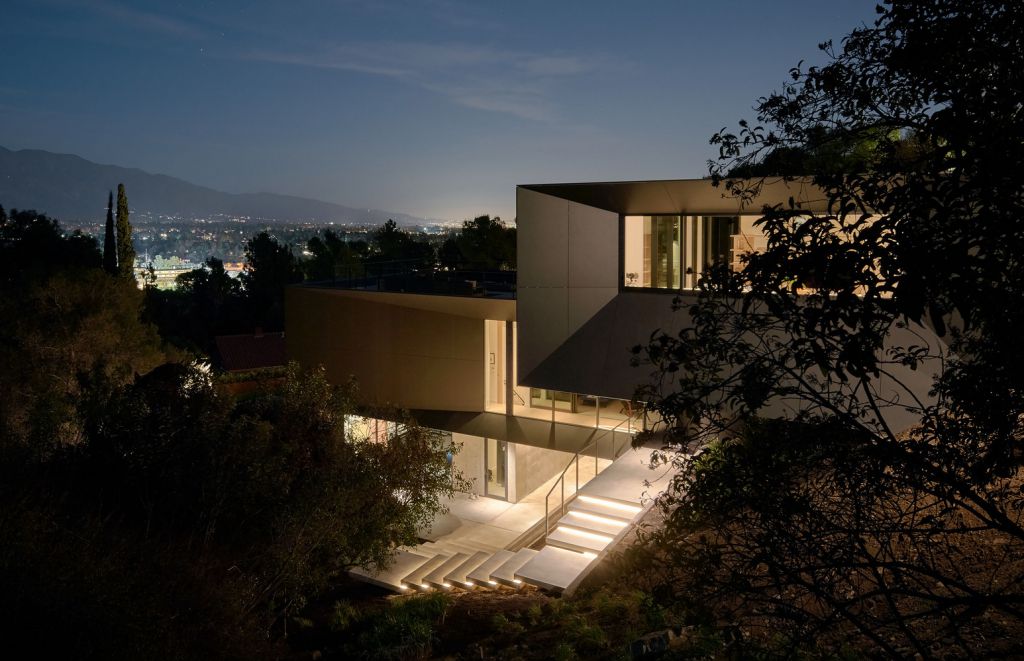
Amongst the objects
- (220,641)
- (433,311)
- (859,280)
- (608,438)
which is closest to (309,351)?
(433,311)

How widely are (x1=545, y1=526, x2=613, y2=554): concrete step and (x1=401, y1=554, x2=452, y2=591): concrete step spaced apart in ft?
8.46

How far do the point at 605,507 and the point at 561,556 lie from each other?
1437 mm

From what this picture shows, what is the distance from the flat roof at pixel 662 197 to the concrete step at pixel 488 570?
7.17 m

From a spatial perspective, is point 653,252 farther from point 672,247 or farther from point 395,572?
point 395,572

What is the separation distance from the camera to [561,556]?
12836mm

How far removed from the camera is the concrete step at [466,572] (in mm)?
13885

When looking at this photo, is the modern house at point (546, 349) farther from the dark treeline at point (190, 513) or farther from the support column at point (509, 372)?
the dark treeline at point (190, 513)

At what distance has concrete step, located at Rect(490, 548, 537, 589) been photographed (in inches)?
508

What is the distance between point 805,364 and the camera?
5.51 m

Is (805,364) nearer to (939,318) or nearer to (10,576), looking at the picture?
(939,318)

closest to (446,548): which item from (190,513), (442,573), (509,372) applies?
(442,573)

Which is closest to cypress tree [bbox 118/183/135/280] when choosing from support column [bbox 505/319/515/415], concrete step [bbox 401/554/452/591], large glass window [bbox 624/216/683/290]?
support column [bbox 505/319/515/415]

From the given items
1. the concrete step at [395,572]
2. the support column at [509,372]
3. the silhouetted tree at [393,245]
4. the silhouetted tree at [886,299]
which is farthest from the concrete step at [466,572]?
the silhouetted tree at [393,245]

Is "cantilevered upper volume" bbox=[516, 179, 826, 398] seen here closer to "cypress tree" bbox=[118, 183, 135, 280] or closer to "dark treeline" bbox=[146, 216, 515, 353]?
"dark treeline" bbox=[146, 216, 515, 353]
